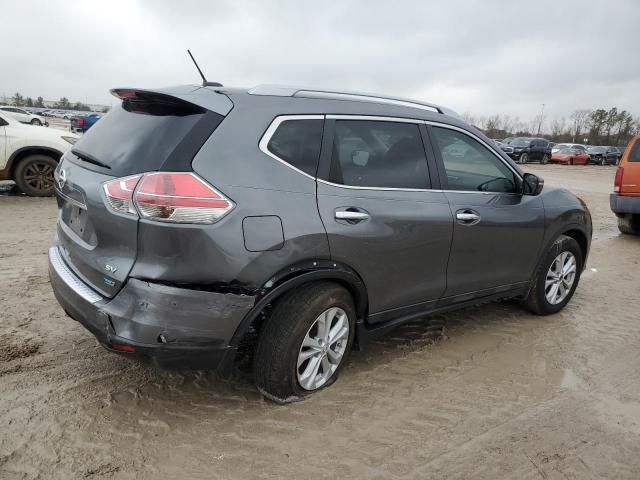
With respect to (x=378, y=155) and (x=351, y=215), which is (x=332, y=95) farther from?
(x=351, y=215)

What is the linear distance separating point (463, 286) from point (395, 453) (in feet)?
4.75

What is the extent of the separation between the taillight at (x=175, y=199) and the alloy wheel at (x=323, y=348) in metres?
0.88

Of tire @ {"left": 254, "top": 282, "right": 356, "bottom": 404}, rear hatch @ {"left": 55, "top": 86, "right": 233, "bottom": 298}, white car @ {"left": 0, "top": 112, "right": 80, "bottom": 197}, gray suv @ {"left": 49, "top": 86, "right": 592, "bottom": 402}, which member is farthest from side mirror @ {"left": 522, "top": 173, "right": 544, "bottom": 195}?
white car @ {"left": 0, "top": 112, "right": 80, "bottom": 197}

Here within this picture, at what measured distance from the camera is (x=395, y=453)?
2.54 metres

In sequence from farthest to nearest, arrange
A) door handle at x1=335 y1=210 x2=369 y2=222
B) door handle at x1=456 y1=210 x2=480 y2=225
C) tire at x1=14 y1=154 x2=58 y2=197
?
tire at x1=14 y1=154 x2=58 y2=197, door handle at x1=456 y1=210 x2=480 y2=225, door handle at x1=335 y1=210 x2=369 y2=222

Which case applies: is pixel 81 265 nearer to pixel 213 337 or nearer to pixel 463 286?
pixel 213 337

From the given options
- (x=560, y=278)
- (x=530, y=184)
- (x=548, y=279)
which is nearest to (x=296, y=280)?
(x=530, y=184)

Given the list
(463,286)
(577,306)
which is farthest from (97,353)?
(577,306)

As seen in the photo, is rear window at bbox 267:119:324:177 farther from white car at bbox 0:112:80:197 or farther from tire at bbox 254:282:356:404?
white car at bbox 0:112:80:197

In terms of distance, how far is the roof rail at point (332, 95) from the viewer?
2.80 metres

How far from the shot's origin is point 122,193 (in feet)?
7.89

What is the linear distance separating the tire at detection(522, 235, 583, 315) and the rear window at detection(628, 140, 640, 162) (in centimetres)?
439

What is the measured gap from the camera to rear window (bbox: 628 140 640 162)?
7.92 metres

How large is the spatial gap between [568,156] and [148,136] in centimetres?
3624
